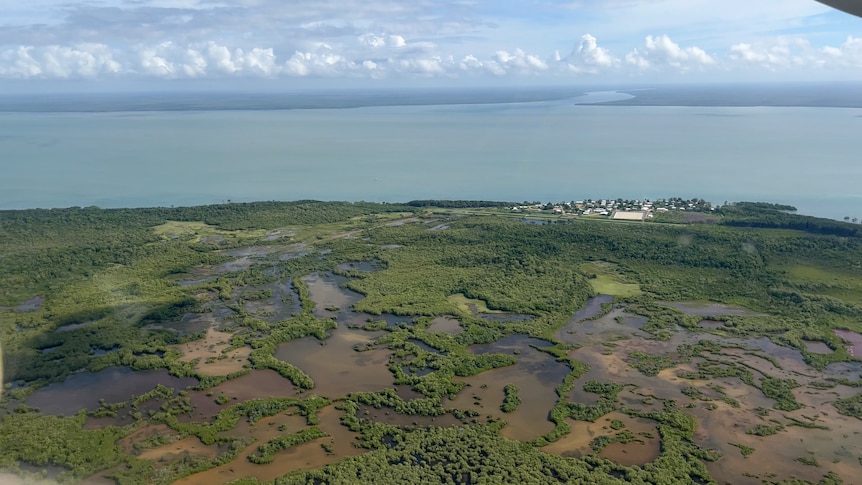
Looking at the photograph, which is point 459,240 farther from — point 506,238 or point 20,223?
point 20,223

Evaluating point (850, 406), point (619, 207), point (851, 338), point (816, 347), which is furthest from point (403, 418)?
point (619, 207)

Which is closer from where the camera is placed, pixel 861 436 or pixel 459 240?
pixel 861 436

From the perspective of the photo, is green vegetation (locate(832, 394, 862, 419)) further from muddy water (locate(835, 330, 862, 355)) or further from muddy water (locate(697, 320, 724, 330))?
muddy water (locate(697, 320, 724, 330))

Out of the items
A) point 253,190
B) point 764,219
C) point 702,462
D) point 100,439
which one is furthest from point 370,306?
point 253,190

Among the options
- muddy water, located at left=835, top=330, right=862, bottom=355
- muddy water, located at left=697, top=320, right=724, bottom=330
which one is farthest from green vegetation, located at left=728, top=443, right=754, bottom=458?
muddy water, located at left=835, top=330, right=862, bottom=355

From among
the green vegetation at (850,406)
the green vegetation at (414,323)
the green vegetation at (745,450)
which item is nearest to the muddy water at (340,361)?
the green vegetation at (414,323)

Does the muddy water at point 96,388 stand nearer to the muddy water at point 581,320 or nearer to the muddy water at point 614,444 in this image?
the muddy water at point 614,444

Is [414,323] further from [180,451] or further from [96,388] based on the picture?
[96,388]
